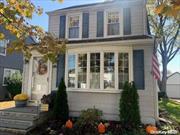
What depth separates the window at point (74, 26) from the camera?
1105 centimetres

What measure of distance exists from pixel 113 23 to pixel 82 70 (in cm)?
314

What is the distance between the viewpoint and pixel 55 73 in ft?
33.0

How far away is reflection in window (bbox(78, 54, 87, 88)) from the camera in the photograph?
950 cm

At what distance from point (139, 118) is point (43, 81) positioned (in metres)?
5.36

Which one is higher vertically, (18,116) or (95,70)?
(95,70)

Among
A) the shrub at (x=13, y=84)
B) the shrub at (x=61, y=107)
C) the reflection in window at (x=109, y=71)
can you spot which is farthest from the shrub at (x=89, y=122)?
the shrub at (x=13, y=84)

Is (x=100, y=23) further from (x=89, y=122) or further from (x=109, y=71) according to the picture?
(x=89, y=122)

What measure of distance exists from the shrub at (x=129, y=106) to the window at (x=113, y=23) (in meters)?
3.41

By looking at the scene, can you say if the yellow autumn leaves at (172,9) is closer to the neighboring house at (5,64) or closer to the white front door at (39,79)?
the white front door at (39,79)

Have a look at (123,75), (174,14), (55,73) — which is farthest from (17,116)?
(174,14)

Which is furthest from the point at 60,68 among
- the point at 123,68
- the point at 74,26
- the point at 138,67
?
the point at 138,67

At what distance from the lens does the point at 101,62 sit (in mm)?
9250

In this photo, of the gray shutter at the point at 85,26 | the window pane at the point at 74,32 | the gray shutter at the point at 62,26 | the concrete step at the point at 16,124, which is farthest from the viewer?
the gray shutter at the point at 62,26

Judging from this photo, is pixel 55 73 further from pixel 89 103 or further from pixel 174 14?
pixel 174 14
